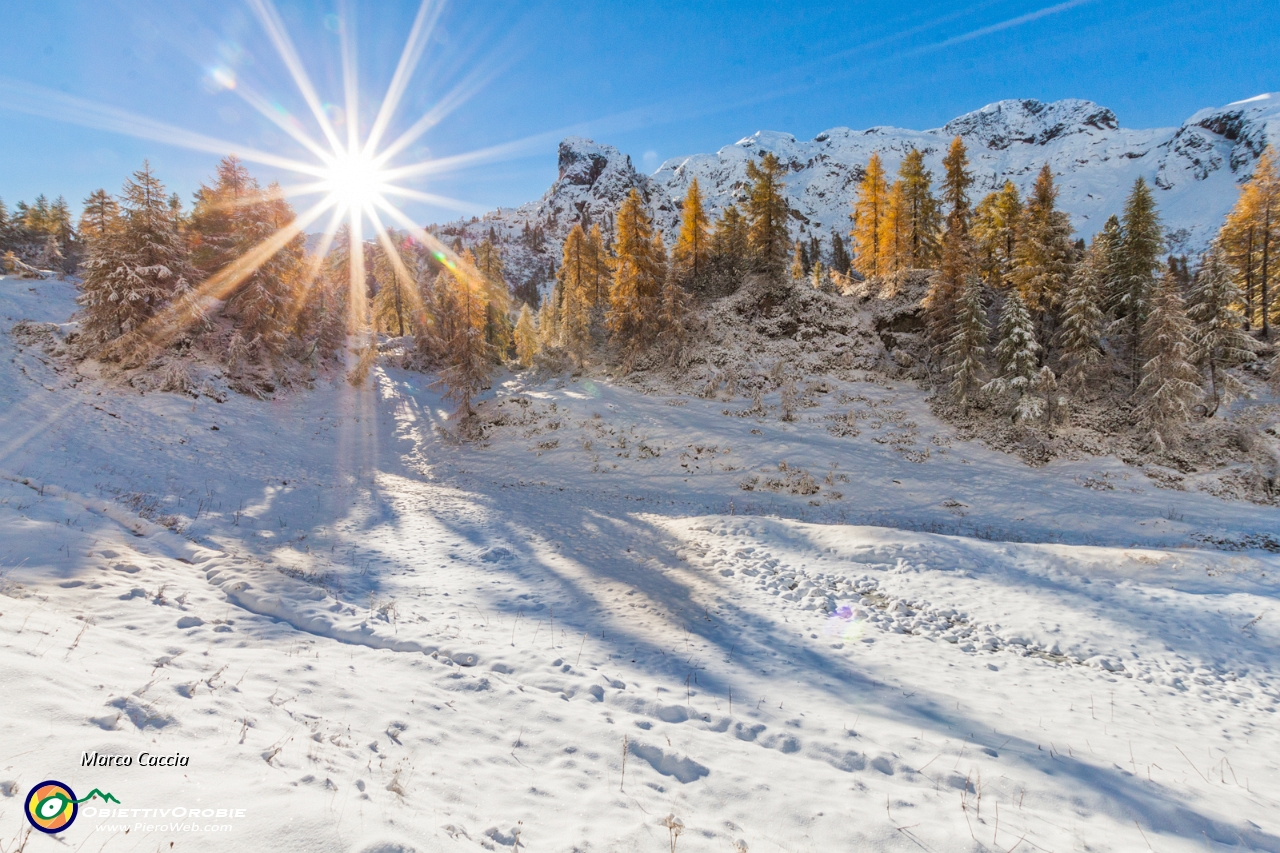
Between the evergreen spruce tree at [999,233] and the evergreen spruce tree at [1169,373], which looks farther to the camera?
the evergreen spruce tree at [999,233]

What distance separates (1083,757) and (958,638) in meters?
4.17

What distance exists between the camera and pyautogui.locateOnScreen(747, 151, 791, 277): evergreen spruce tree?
1543 inches

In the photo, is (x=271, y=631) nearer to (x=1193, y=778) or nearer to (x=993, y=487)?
(x=1193, y=778)

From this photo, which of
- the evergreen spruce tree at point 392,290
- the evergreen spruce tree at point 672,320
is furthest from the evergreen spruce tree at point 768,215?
the evergreen spruce tree at point 392,290

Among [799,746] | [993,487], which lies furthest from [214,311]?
[993,487]

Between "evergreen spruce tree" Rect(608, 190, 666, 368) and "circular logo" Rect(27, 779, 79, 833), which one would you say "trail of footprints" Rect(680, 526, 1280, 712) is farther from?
"evergreen spruce tree" Rect(608, 190, 666, 368)

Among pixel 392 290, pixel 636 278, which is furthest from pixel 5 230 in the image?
pixel 636 278

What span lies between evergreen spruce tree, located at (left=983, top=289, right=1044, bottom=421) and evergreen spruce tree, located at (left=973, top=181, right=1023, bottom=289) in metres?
11.1

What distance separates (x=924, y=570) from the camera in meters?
13.4

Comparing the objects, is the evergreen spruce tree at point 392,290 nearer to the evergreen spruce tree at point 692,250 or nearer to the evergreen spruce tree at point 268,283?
the evergreen spruce tree at point 268,283

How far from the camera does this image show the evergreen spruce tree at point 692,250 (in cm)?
4352

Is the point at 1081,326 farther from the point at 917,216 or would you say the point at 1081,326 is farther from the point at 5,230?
the point at 5,230

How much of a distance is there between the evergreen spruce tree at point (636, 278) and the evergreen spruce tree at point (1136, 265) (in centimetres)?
3004

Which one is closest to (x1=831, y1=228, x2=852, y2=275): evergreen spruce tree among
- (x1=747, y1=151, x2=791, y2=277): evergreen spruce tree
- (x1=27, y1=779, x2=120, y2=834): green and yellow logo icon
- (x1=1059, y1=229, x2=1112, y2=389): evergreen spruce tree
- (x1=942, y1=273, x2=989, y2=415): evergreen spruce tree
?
(x1=747, y1=151, x2=791, y2=277): evergreen spruce tree
